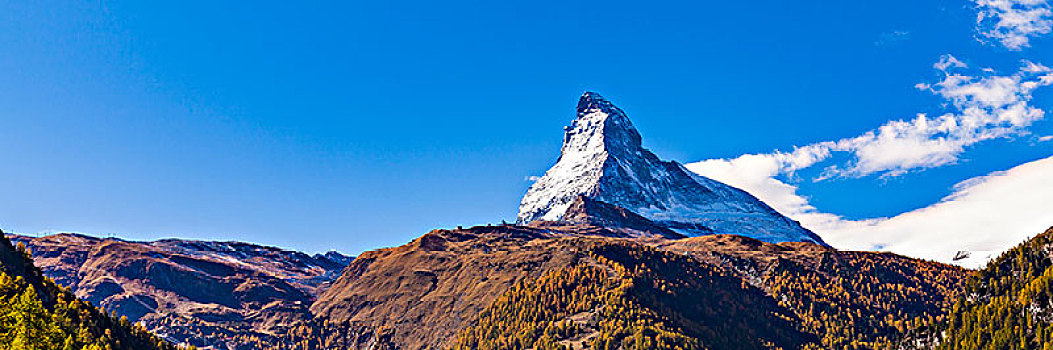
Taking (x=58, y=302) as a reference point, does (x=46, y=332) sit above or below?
below

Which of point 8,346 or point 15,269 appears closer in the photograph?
point 8,346

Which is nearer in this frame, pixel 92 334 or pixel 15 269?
pixel 92 334

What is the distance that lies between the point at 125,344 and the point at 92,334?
2281cm

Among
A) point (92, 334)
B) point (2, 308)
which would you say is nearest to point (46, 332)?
point (2, 308)

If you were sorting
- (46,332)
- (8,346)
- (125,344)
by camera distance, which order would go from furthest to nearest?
(125,344) < (46,332) < (8,346)

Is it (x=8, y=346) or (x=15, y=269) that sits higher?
(x=15, y=269)

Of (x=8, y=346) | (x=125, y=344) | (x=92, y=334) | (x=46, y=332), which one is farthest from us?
(x=125, y=344)

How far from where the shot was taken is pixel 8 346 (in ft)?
251

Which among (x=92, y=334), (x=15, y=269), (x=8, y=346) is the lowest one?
(x=8, y=346)

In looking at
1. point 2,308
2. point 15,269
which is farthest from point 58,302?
point 2,308

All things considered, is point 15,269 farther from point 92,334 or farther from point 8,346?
point 8,346

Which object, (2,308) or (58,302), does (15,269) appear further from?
(2,308)

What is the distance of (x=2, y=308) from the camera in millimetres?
80125

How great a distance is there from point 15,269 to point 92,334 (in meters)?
43.0
